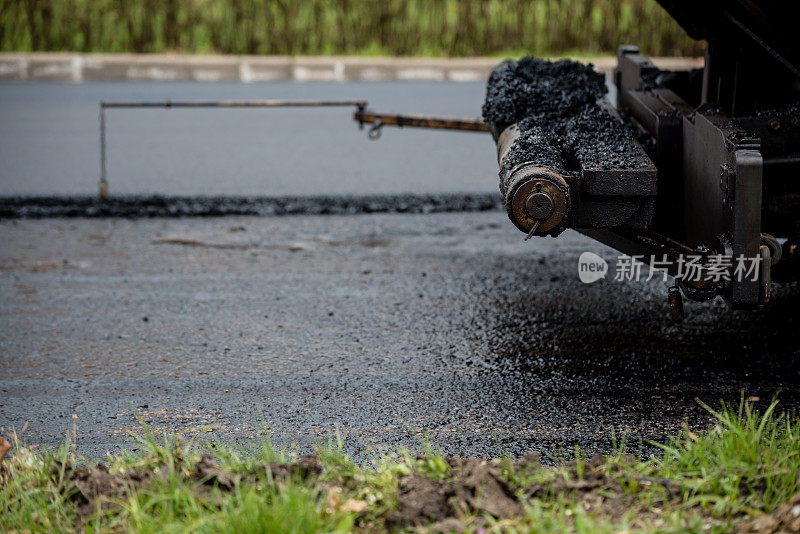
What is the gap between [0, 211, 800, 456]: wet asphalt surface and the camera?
3.94 meters

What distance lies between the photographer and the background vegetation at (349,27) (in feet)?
→ 48.2

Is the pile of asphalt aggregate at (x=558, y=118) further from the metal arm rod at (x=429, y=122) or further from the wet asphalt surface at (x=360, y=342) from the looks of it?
the metal arm rod at (x=429, y=122)

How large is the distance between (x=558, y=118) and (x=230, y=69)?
9.93m

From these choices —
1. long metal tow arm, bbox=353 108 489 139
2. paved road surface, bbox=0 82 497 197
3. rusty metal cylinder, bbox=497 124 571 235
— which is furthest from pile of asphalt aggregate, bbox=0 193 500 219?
rusty metal cylinder, bbox=497 124 571 235

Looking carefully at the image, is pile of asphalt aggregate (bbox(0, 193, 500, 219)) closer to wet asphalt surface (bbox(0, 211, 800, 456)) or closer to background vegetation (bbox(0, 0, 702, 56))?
wet asphalt surface (bbox(0, 211, 800, 456))

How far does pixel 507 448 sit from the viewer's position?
3.68 m

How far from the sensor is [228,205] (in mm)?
7633

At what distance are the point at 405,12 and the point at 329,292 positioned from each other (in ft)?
34.1

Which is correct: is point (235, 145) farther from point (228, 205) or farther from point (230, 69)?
point (230, 69)

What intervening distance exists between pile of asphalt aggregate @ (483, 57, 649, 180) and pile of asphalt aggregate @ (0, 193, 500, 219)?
98.9 inches

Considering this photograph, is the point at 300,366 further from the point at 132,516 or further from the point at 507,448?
the point at 132,516

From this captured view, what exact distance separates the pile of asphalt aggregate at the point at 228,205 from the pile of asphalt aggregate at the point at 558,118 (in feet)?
8.24

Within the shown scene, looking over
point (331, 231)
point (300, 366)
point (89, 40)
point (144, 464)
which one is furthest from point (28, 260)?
point (89, 40)

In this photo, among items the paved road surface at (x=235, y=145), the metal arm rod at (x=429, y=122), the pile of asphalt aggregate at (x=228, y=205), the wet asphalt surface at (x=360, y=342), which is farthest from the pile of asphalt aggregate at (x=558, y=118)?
the paved road surface at (x=235, y=145)
